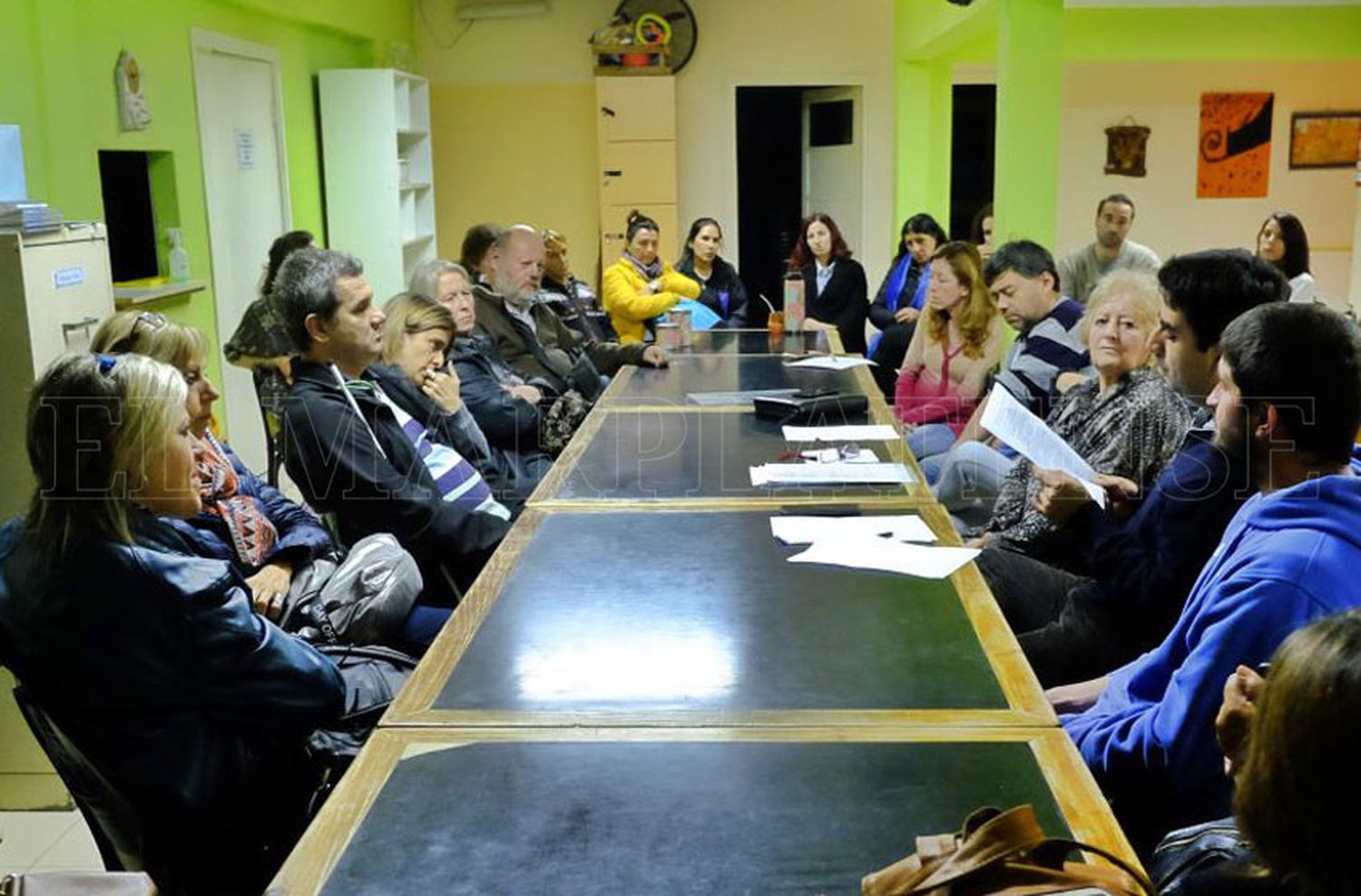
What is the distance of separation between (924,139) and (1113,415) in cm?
626

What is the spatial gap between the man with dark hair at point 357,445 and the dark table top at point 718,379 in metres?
1.20

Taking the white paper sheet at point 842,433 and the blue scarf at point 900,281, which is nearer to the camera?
the white paper sheet at point 842,433

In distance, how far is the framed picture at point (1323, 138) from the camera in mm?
8133

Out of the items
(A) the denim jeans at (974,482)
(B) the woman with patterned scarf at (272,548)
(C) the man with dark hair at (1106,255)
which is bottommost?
(A) the denim jeans at (974,482)

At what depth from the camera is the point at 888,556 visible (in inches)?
92.3

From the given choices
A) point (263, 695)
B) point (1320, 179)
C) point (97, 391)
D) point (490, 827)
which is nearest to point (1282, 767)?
point (490, 827)

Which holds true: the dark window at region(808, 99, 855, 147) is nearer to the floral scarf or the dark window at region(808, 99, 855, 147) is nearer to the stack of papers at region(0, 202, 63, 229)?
the stack of papers at region(0, 202, 63, 229)

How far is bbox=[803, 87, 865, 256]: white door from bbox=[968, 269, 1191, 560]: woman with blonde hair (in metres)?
5.88

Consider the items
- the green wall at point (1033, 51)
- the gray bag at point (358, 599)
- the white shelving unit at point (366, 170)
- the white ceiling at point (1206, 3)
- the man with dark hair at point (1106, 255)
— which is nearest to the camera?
the gray bag at point (358, 599)

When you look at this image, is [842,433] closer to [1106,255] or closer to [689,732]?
[689,732]

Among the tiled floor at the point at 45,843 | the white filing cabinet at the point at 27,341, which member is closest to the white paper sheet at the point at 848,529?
the tiled floor at the point at 45,843

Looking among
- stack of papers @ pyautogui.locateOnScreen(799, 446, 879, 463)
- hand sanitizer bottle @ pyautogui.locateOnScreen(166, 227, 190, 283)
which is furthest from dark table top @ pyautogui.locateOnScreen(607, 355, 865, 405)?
hand sanitizer bottle @ pyautogui.locateOnScreen(166, 227, 190, 283)

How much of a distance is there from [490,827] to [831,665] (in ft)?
2.09

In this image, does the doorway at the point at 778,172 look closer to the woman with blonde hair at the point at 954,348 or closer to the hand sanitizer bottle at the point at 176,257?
the woman with blonde hair at the point at 954,348
